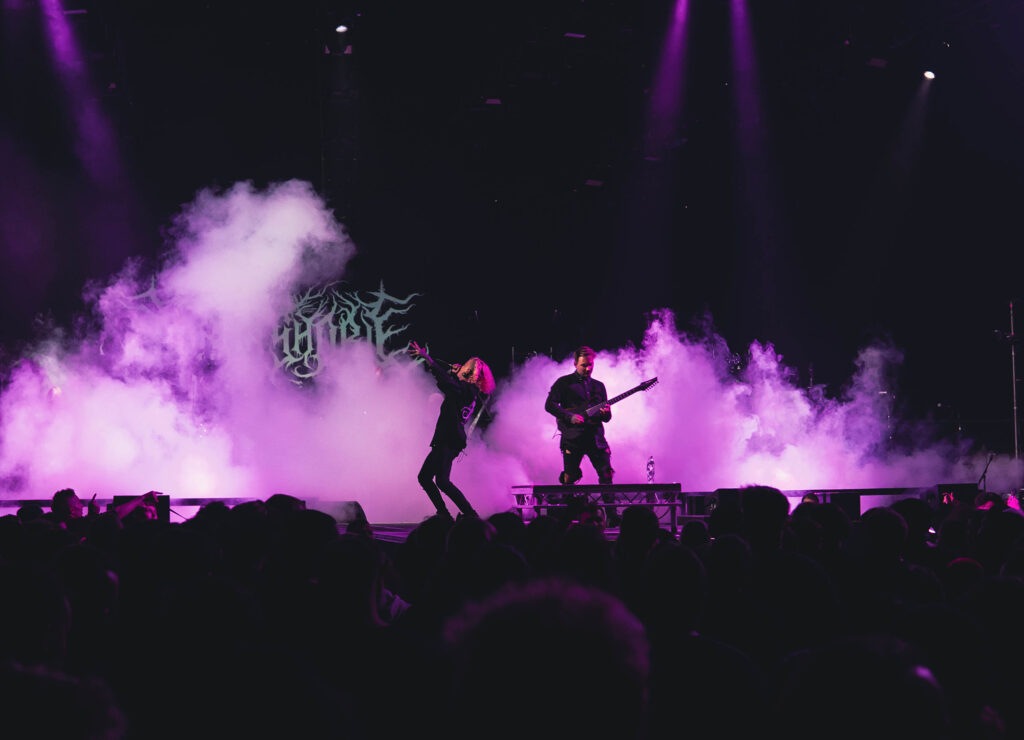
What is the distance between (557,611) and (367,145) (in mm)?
17621

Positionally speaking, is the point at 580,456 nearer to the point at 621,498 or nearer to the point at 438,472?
the point at 621,498

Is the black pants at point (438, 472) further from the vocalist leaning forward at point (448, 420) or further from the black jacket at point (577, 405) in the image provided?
the black jacket at point (577, 405)

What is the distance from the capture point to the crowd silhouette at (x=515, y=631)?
131 cm

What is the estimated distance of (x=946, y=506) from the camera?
10297mm

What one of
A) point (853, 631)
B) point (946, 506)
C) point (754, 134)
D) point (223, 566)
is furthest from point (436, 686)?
point (754, 134)

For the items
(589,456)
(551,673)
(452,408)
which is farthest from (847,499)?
(551,673)

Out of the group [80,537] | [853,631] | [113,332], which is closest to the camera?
[853,631]

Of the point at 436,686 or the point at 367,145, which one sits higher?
the point at 367,145

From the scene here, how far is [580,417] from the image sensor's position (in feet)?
43.9

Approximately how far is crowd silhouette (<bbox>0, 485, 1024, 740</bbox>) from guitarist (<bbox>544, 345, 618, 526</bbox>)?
7.23m

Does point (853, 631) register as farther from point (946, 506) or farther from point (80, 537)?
point (946, 506)

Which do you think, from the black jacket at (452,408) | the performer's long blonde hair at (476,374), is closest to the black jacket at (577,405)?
the performer's long blonde hair at (476,374)

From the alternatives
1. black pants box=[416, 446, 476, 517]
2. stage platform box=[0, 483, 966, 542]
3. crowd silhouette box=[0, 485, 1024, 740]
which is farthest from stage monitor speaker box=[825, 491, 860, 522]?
crowd silhouette box=[0, 485, 1024, 740]

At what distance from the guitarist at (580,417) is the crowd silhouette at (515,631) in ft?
23.7
